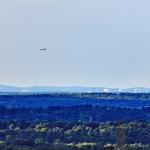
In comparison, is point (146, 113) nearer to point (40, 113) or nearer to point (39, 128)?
point (40, 113)

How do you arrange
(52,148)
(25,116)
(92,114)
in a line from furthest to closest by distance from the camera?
(92,114) → (25,116) → (52,148)

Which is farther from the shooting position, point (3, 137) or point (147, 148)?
point (3, 137)

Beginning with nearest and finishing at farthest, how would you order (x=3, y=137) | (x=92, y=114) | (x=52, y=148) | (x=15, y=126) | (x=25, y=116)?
(x=52, y=148) → (x=3, y=137) → (x=15, y=126) → (x=25, y=116) → (x=92, y=114)

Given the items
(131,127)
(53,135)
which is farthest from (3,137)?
(131,127)

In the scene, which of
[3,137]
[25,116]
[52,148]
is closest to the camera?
[52,148]

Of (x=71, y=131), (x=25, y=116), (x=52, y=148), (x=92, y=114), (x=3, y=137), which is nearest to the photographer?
(x=52, y=148)

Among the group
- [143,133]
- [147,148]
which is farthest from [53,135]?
[147,148]

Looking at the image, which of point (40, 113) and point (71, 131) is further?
point (40, 113)

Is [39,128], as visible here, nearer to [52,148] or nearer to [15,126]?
[15,126]
